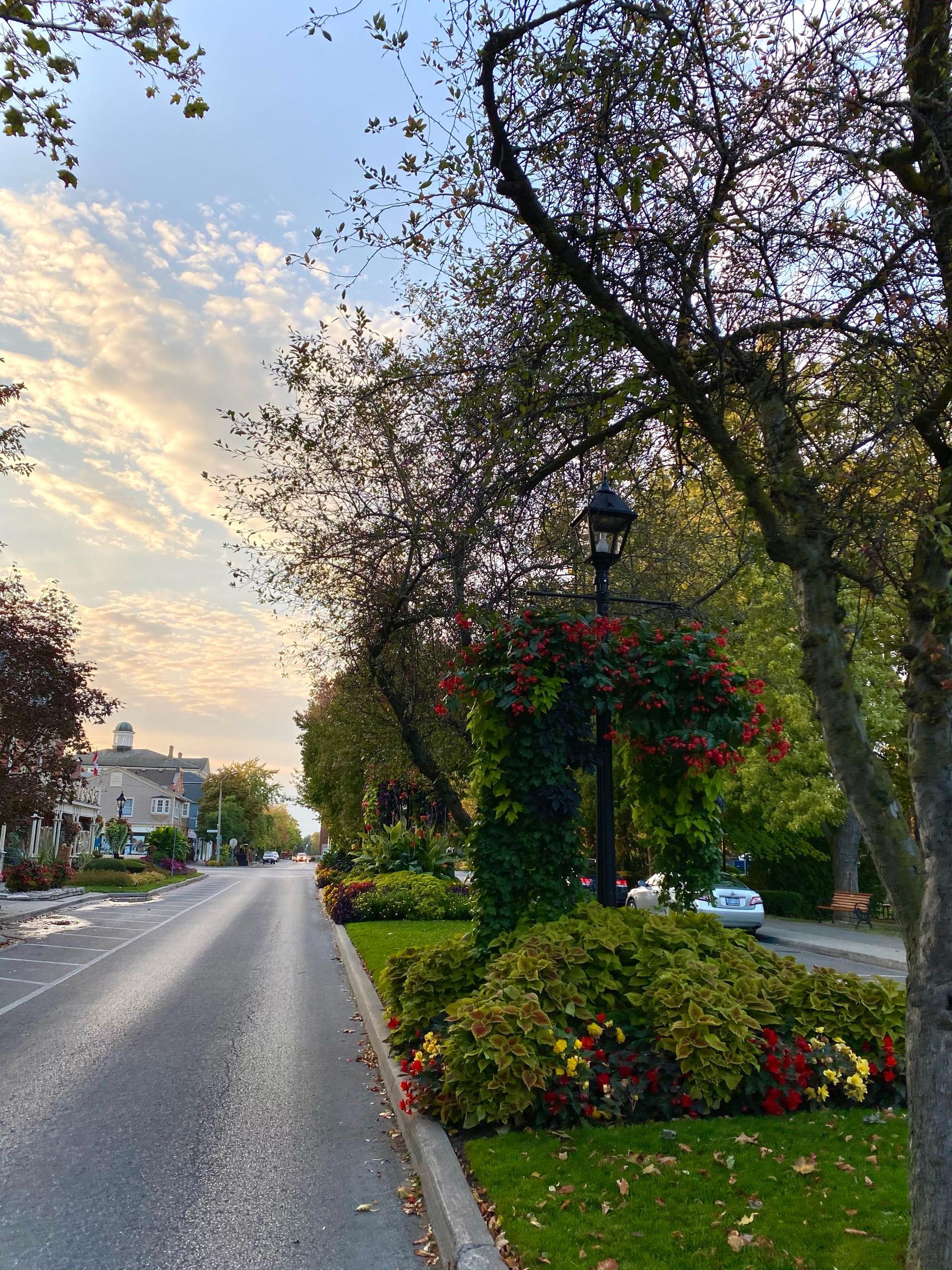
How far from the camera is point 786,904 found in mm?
25438

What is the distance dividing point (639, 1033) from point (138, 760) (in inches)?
3953

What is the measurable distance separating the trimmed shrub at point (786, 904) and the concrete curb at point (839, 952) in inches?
262

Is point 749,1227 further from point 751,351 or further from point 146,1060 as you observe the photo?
point 146,1060

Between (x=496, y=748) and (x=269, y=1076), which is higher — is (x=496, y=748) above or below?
above

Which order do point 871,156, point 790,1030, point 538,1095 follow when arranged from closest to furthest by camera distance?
point 871,156, point 538,1095, point 790,1030

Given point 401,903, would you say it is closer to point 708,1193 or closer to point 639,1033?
point 639,1033

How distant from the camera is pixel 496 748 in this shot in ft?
25.8

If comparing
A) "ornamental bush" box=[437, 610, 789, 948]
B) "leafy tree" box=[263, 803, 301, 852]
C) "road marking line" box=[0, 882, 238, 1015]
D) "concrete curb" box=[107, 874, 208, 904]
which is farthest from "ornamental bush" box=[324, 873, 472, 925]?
"leafy tree" box=[263, 803, 301, 852]

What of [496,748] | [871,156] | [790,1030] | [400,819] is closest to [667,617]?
[496,748]

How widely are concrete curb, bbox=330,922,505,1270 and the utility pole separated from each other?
80.2 meters

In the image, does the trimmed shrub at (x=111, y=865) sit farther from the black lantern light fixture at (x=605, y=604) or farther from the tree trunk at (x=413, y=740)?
the black lantern light fixture at (x=605, y=604)

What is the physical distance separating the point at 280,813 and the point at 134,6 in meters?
152

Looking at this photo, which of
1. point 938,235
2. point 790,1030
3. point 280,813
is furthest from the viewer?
point 280,813

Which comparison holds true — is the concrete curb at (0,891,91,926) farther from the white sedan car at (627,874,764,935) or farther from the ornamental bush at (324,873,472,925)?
the white sedan car at (627,874,764,935)
